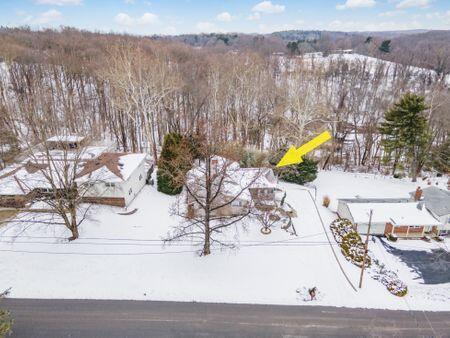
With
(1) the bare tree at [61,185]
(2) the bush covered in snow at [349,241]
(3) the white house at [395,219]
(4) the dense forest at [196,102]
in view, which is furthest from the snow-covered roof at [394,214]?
(1) the bare tree at [61,185]

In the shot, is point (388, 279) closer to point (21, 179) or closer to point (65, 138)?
point (65, 138)

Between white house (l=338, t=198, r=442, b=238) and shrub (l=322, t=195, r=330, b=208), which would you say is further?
shrub (l=322, t=195, r=330, b=208)

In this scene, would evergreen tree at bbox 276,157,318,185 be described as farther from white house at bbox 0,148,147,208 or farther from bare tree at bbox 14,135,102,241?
bare tree at bbox 14,135,102,241

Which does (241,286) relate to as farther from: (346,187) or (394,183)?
(394,183)

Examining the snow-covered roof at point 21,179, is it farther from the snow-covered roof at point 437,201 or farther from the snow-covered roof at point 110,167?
the snow-covered roof at point 437,201

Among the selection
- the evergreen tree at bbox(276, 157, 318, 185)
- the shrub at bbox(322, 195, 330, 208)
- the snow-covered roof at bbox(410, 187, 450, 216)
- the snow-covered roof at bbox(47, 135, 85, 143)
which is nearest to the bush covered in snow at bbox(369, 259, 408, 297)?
the shrub at bbox(322, 195, 330, 208)
